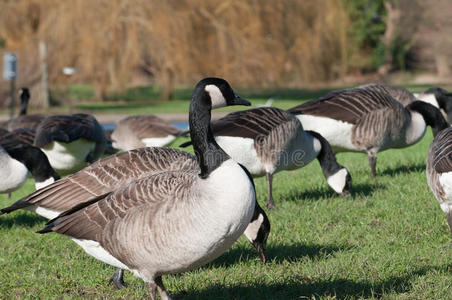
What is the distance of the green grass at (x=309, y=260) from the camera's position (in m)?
4.41

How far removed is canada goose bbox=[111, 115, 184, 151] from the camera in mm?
11281

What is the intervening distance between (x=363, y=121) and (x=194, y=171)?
5.01 m

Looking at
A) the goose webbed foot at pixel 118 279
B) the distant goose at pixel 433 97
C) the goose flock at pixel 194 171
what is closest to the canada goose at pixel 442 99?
the distant goose at pixel 433 97

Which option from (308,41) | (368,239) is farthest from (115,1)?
(368,239)

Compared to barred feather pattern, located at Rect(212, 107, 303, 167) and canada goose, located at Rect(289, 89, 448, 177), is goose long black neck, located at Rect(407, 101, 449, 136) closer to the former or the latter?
canada goose, located at Rect(289, 89, 448, 177)

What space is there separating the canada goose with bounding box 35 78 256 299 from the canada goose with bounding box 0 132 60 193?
3.01 meters

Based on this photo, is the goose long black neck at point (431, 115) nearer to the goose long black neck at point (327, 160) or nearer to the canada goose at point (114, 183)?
the goose long black neck at point (327, 160)

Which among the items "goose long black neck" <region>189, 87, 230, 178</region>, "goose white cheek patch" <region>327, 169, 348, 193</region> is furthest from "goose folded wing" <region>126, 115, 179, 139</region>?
"goose long black neck" <region>189, 87, 230, 178</region>

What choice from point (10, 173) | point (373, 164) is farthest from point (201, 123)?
point (373, 164)

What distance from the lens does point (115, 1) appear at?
28.4 metres

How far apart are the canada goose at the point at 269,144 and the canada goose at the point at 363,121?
1.01 meters

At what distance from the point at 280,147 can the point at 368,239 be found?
214 centimetres

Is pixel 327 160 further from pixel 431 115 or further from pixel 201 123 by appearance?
pixel 201 123

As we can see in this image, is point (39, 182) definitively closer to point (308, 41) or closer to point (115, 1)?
point (115, 1)
